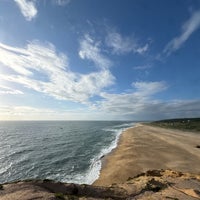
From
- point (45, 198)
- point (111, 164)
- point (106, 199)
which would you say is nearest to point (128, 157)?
point (111, 164)

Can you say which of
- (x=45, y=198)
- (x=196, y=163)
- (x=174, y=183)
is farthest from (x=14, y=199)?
(x=196, y=163)

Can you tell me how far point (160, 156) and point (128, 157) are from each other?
6.26 m

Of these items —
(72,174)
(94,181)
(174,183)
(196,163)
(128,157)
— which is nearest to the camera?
(174,183)

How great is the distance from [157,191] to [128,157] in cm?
2308

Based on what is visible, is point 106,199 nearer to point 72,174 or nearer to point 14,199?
point 14,199

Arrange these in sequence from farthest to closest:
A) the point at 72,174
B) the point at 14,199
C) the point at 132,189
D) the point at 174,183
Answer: the point at 72,174
the point at 174,183
the point at 132,189
the point at 14,199

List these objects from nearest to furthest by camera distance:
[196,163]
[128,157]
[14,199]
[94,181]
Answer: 1. [14,199]
2. [94,181]
3. [196,163]
4. [128,157]

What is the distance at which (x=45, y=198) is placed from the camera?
12.2 metres

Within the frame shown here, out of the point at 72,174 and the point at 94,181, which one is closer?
the point at 94,181

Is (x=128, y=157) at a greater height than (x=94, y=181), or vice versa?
(x=128, y=157)

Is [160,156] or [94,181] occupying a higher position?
[160,156]

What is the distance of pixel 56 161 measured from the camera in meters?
39.8

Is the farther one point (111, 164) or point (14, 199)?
point (111, 164)

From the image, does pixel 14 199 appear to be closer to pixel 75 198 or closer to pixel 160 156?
pixel 75 198
